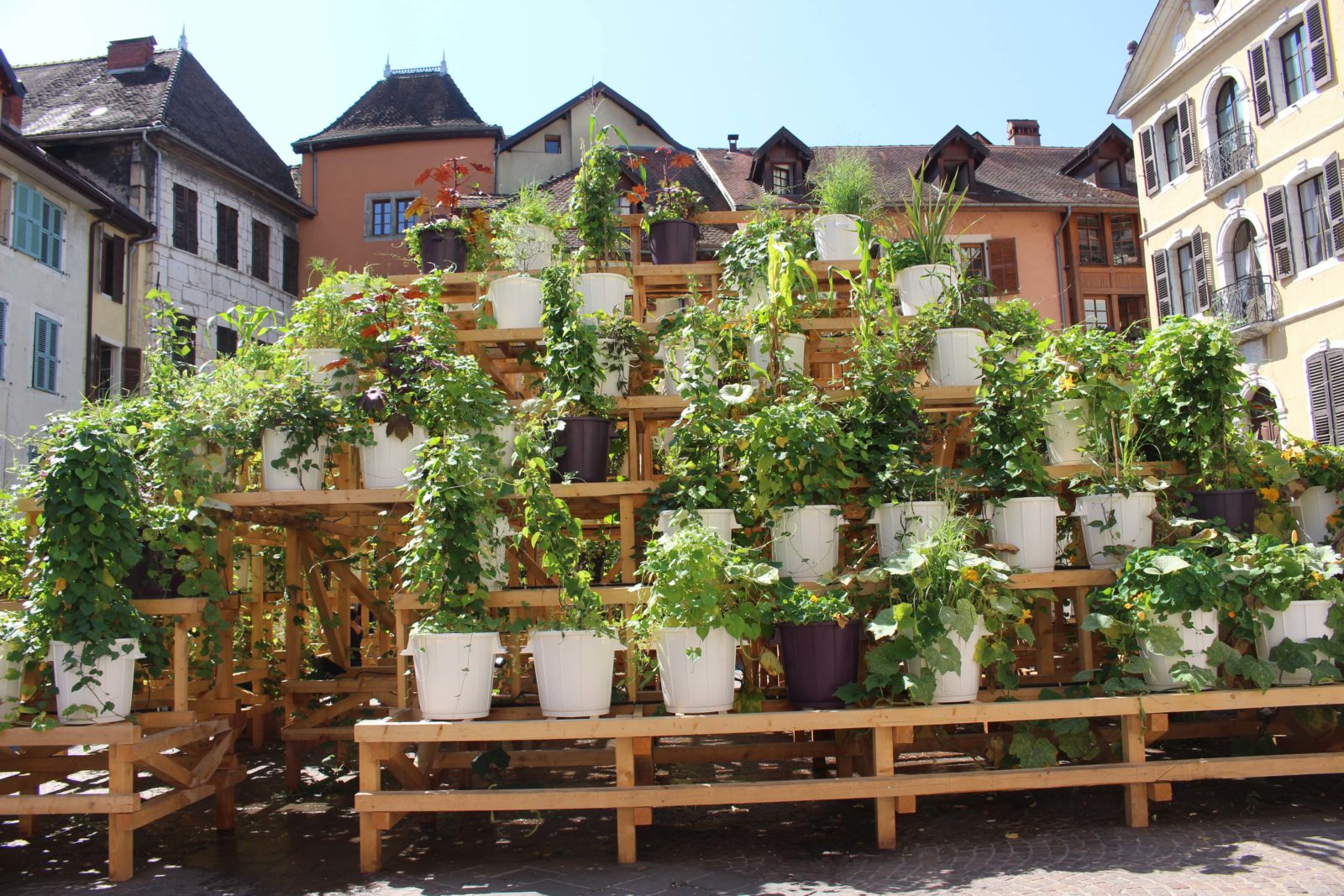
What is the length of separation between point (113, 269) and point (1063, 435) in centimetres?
1831

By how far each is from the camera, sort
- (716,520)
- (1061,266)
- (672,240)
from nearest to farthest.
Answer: (716,520), (672,240), (1061,266)

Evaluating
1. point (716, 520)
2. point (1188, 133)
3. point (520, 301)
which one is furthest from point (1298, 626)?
point (1188, 133)

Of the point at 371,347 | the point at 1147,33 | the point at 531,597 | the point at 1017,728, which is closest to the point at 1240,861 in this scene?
the point at 1017,728

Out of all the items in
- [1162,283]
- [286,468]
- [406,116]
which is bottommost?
[286,468]

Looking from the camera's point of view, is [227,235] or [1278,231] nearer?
[1278,231]

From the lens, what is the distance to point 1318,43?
16250 millimetres

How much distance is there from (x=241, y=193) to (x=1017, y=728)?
837 inches

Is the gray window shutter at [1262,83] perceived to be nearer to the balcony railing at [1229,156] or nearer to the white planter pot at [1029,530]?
the balcony railing at [1229,156]

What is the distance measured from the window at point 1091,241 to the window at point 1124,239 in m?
0.22

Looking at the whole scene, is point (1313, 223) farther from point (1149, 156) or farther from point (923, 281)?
point (923, 281)

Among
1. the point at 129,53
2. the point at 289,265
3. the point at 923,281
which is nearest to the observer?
the point at 923,281

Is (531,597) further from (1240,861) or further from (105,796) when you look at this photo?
(1240,861)

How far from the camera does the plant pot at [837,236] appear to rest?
279 inches

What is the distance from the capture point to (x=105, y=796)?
445cm
